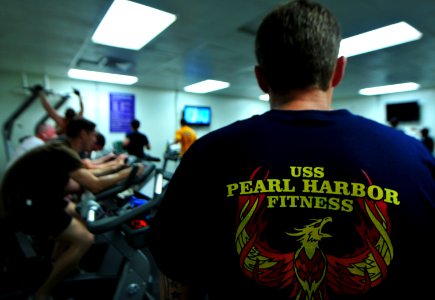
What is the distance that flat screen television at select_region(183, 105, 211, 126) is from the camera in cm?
713

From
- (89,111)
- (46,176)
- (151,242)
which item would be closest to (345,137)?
(151,242)

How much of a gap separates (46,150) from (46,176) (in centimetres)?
18

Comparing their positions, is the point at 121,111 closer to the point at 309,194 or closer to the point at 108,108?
the point at 108,108

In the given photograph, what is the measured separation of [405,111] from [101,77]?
6869mm

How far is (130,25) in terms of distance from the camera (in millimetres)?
2975

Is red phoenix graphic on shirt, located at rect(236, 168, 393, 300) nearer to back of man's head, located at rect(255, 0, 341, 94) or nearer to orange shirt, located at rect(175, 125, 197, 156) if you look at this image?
back of man's head, located at rect(255, 0, 341, 94)

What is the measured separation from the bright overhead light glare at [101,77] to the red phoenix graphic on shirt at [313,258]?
5.27 meters

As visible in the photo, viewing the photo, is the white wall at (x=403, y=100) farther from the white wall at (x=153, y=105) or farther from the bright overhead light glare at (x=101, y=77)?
the bright overhead light glare at (x=101, y=77)

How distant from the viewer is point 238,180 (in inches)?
23.5

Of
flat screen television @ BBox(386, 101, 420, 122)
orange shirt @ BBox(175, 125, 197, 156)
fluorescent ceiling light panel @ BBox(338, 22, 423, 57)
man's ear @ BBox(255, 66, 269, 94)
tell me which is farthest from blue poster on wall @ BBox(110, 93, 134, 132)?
flat screen television @ BBox(386, 101, 420, 122)

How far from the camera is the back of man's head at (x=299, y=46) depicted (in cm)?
60

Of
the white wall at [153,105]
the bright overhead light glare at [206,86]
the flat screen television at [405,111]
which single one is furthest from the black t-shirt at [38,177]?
the flat screen television at [405,111]

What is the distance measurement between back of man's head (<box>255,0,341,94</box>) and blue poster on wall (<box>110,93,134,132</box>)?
604 centimetres

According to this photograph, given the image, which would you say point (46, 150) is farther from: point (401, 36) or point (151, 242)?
point (401, 36)
